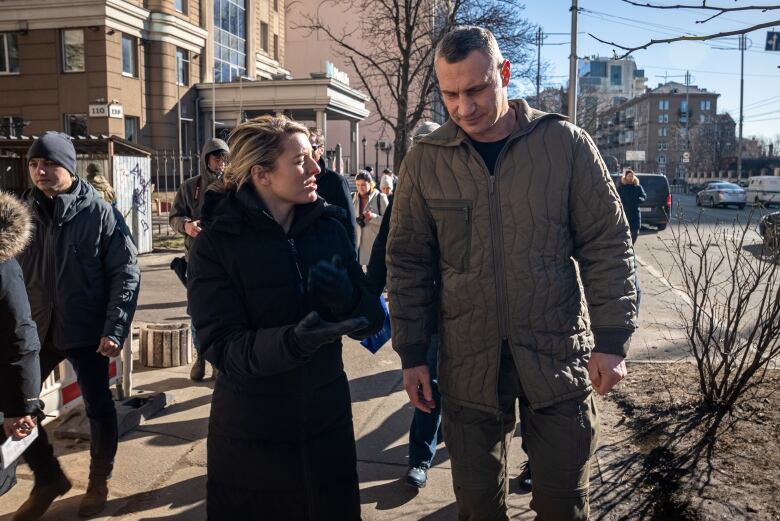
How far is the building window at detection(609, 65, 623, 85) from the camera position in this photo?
186500mm

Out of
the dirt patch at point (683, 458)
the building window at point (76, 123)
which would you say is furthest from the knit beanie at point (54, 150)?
the building window at point (76, 123)

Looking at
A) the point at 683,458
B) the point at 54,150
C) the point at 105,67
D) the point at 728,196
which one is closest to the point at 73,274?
the point at 54,150

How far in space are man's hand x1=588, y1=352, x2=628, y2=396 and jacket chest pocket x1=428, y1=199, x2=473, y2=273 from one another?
1.89 feet

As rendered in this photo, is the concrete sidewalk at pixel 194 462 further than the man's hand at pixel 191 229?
No

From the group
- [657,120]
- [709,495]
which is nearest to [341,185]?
[709,495]

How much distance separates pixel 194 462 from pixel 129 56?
25.0m

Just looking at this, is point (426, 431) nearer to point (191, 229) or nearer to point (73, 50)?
point (191, 229)

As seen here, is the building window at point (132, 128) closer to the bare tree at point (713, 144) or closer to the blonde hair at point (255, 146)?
the blonde hair at point (255, 146)

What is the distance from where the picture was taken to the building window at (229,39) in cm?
3086

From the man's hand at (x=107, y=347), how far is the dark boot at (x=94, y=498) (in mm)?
721

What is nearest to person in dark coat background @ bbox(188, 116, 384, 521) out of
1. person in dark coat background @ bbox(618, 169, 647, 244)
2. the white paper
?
the white paper

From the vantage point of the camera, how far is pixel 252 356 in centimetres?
218

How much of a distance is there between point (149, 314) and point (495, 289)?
7.35 meters

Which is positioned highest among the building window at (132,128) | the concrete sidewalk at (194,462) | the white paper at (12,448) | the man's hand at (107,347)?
the building window at (132,128)
